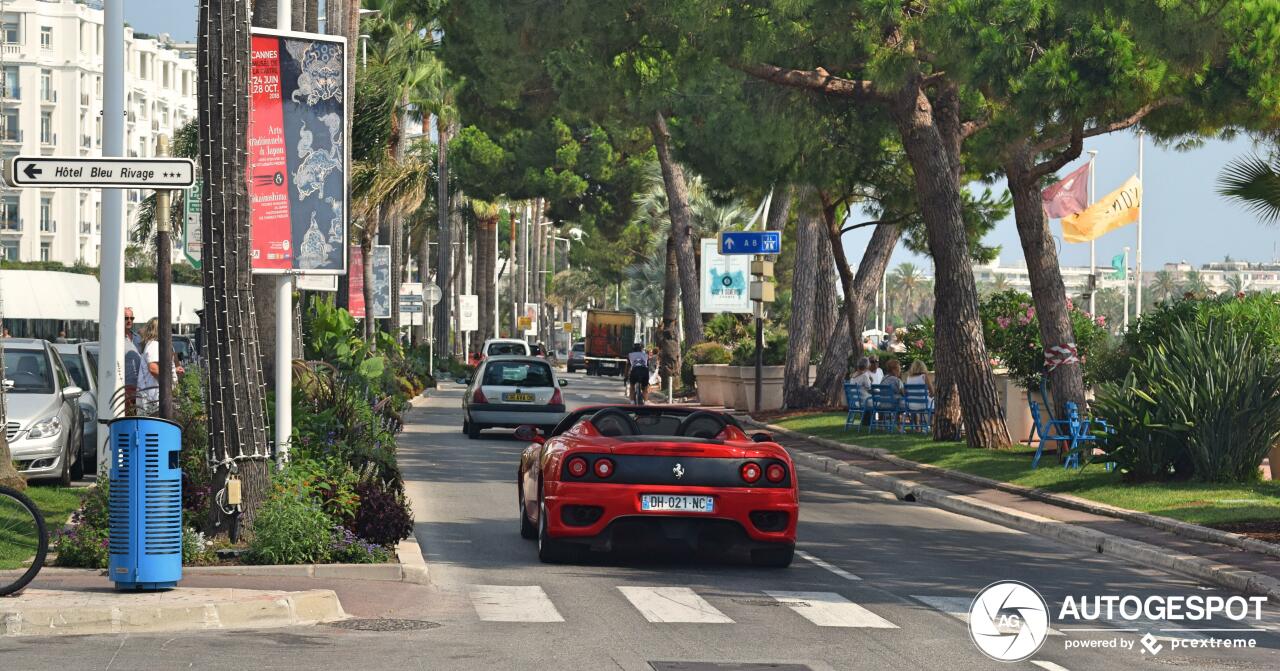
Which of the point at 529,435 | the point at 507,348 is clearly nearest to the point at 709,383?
the point at 507,348

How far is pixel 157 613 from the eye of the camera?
9.76 m

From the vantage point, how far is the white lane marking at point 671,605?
35.0 feet

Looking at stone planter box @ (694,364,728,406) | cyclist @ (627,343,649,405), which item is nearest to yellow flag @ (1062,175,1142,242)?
stone planter box @ (694,364,728,406)

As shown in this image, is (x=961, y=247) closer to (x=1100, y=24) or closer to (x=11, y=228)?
(x=1100, y=24)

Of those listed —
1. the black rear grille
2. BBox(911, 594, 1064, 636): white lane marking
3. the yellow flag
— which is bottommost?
BBox(911, 594, 1064, 636): white lane marking

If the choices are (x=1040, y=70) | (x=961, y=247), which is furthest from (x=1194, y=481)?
(x=961, y=247)

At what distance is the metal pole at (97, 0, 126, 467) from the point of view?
54.6ft

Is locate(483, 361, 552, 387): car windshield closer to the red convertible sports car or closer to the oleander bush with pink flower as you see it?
the oleander bush with pink flower

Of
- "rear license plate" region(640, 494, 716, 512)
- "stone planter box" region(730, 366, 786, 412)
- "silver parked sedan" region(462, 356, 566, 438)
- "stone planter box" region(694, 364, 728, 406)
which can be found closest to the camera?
"rear license plate" region(640, 494, 716, 512)

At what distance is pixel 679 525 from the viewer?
518 inches

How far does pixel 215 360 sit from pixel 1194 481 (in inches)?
489

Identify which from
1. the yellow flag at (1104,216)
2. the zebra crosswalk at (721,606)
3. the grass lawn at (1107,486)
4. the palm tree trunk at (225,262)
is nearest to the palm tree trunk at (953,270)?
the grass lawn at (1107,486)

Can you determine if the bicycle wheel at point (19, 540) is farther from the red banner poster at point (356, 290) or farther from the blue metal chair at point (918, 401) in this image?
the red banner poster at point (356, 290)

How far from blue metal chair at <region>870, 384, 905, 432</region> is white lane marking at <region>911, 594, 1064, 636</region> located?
59.9 ft
